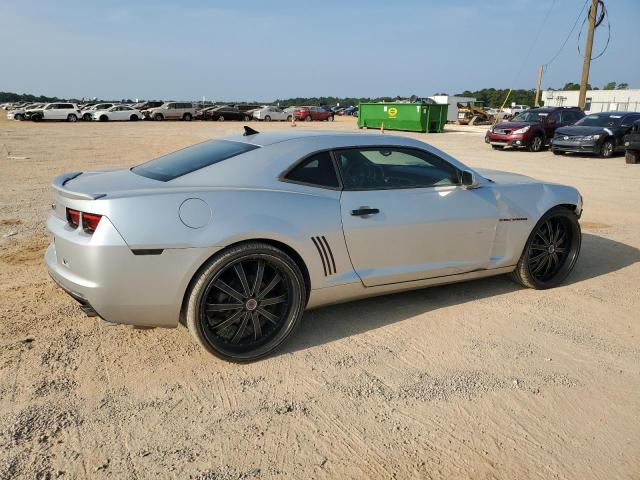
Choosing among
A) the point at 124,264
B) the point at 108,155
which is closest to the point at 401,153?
the point at 124,264

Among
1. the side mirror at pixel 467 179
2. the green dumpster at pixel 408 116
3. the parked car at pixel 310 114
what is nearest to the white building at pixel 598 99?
the parked car at pixel 310 114

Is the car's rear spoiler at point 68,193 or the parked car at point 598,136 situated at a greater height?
the car's rear spoiler at point 68,193

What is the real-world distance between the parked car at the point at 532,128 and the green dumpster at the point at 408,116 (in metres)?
9.41

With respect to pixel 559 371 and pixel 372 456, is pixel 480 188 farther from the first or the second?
pixel 372 456

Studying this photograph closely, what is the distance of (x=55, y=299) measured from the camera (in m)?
4.20

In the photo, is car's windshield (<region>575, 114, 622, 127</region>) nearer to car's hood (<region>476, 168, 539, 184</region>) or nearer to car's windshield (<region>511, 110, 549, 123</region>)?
car's windshield (<region>511, 110, 549, 123</region>)

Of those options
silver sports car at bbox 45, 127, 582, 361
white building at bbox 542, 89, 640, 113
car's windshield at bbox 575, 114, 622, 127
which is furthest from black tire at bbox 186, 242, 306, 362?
white building at bbox 542, 89, 640, 113

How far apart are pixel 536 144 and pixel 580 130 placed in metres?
1.97

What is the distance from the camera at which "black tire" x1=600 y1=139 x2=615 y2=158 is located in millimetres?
16953

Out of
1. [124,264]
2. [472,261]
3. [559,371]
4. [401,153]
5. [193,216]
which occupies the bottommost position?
[559,371]

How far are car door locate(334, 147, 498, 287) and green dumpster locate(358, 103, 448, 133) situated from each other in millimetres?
25339

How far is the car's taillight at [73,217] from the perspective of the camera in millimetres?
3133

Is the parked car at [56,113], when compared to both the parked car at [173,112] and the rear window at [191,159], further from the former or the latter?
the rear window at [191,159]

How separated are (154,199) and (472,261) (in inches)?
100
